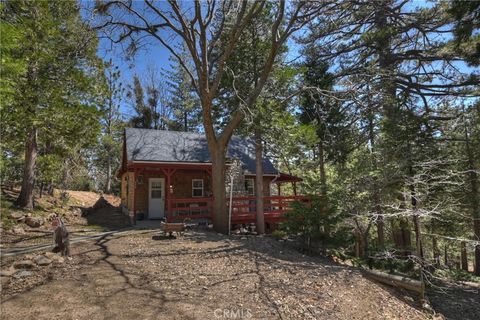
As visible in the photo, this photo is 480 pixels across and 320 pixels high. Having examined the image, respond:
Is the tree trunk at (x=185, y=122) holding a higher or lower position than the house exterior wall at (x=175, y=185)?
higher

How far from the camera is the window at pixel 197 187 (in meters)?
16.2

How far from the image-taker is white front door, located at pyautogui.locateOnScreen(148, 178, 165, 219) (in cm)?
1545

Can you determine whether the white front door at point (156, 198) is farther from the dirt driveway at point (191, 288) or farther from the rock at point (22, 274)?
the rock at point (22, 274)

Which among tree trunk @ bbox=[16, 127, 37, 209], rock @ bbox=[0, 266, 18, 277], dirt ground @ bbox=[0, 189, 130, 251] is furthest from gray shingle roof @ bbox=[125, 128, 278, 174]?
rock @ bbox=[0, 266, 18, 277]

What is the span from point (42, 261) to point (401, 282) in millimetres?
7906

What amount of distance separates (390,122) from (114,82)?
24.0 meters

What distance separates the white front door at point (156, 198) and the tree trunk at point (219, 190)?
17.9 ft

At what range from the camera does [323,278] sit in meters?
6.84

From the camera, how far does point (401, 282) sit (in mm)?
7418

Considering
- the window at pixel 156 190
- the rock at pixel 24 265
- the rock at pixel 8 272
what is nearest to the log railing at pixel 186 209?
the window at pixel 156 190

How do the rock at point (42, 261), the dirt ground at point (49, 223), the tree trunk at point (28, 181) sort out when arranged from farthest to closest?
the tree trunk at point (28, 181) < the dirt ground at point (49, 223) < the rock at point (42, 261)

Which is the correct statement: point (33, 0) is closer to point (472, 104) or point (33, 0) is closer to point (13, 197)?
point (13, 197)

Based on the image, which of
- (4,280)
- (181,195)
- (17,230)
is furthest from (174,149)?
(4,280)

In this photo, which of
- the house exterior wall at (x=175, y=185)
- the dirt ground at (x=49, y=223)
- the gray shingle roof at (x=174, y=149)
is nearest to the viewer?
the dirt ground at (x=49, y=223)
